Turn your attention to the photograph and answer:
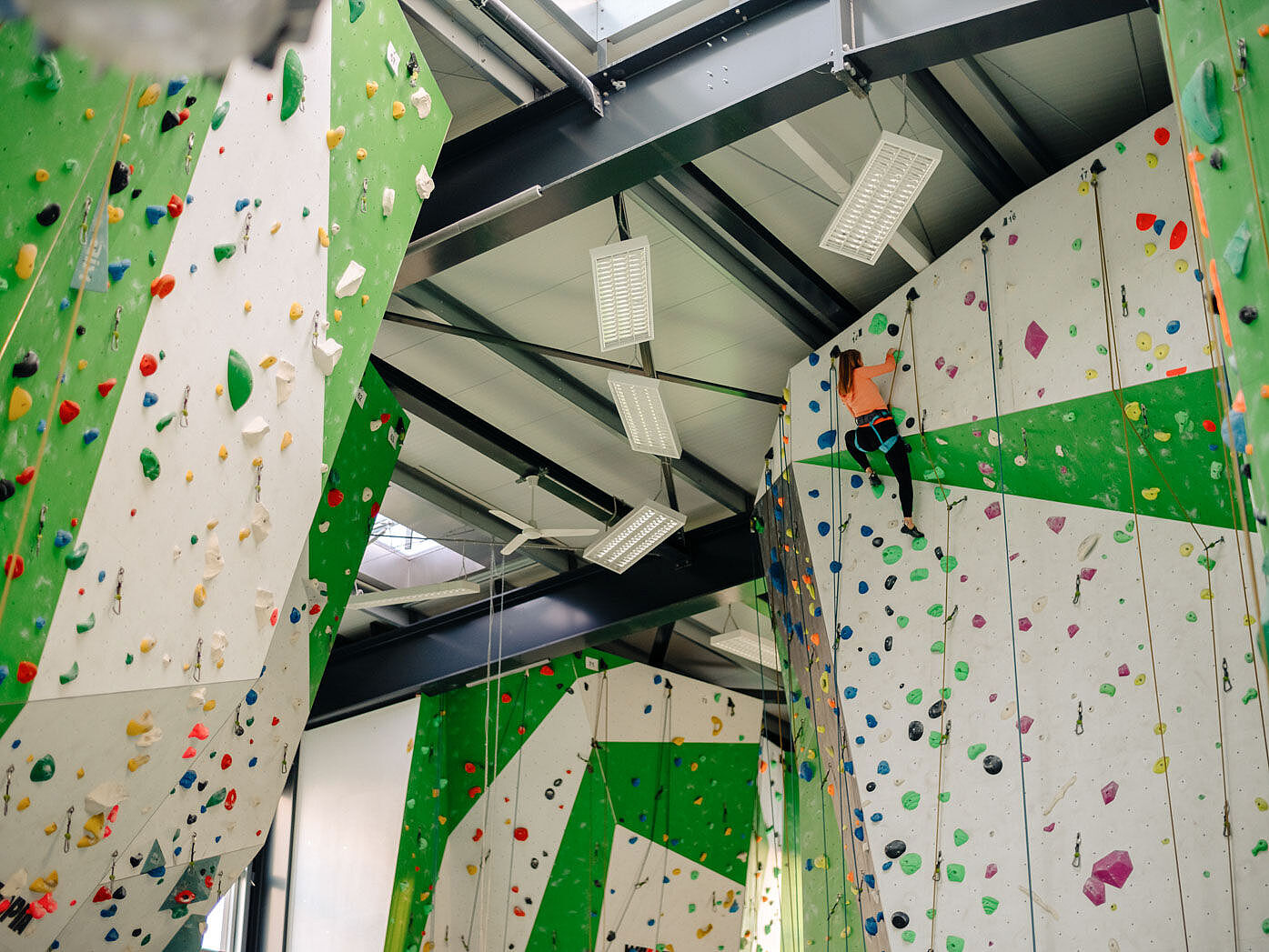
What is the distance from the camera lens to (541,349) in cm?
698

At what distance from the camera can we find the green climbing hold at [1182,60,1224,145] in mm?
2541

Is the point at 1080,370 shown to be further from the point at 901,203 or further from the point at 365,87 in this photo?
the point at 365,87

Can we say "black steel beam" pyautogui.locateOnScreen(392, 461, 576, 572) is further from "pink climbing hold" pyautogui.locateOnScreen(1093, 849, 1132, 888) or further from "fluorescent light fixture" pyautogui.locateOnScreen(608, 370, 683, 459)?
"pink climbing hold" pyautogui.locateOnScreen(1093, 849, 1132, 888)

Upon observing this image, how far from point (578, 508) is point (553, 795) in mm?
2816

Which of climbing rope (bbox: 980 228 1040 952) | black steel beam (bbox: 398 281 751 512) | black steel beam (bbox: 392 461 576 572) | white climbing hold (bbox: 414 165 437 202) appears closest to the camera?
white climbing hold (bbox: 414 165 437 202)

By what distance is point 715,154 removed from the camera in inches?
237

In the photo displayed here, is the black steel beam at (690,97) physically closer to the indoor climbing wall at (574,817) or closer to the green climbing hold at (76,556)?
the green climbing hold at (76,556)

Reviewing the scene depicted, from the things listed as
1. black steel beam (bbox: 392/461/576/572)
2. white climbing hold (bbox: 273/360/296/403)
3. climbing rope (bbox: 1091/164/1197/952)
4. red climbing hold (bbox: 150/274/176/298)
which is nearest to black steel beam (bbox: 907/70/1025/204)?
climbing rope (bbox: 1091/164/1197/952)

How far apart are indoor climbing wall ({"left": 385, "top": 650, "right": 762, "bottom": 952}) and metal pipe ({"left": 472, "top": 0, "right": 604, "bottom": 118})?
614 cm

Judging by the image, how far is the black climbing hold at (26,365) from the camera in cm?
272

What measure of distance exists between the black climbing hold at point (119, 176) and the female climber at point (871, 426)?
13.8 ft

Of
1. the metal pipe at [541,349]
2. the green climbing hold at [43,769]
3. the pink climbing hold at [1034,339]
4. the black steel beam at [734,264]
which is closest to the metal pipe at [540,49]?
the black steel beam at [734,264]

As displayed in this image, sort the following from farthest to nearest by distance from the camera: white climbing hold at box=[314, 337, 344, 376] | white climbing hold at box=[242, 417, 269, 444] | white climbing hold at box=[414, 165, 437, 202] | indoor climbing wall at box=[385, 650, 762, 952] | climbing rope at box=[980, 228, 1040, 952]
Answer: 1. indoor climbing wall at box=[385, 650, 762, 952]
2. climbing rope at box=[980, 228, 1040, 952]
3. white climbing hold at box=[414, 165, 437, 202]
4. white climbing hold at box=[314, 337, 344, 376]
5. white climbing hold at box=[242, 417, 269, 444]

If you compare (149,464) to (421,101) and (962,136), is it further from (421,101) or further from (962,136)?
(962,136)
